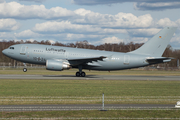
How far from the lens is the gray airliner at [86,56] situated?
38.9 metres

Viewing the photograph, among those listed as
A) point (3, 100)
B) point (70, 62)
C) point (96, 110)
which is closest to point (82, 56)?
point (70, 62)

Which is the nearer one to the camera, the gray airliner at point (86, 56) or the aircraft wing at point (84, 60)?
the aircraft wing at point (84, 60)

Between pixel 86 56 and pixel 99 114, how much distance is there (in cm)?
2883

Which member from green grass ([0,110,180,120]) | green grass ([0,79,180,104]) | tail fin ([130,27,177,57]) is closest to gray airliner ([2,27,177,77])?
tail fin ([130,27,177,57])

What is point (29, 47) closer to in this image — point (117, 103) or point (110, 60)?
point (110, 60)

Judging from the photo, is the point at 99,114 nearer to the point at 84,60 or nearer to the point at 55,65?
the point at 55,65

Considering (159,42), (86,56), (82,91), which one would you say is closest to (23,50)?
(86,56)

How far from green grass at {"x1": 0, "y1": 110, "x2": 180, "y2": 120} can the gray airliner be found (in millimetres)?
25080

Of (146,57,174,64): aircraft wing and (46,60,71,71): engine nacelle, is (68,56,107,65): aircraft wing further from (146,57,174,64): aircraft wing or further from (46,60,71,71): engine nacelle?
(146,57,174,64): aircraft wing

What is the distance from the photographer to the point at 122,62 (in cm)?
4150

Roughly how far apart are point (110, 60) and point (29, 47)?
1437cm

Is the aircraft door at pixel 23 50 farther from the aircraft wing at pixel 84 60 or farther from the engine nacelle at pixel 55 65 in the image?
the aircraft wing at pixel 84 60

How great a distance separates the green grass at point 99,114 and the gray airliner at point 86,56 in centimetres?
2508

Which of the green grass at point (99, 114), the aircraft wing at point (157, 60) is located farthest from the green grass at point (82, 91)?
the aircraft wing at point (157, 60)
